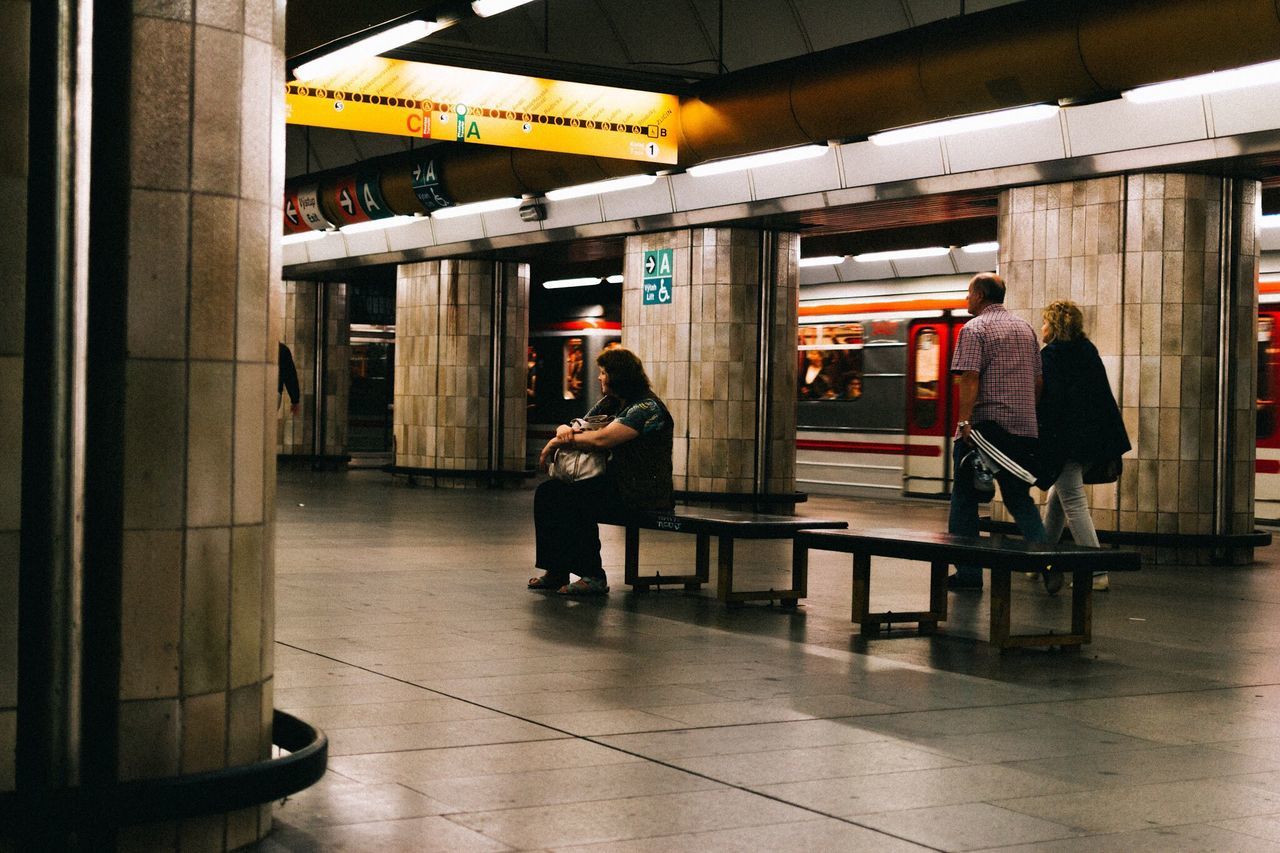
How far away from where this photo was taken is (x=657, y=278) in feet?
57.0

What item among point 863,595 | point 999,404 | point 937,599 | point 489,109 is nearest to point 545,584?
point 863,595

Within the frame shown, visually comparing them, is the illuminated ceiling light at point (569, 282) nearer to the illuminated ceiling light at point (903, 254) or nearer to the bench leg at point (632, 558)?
the illuminated ceiling light at point (903, 254)

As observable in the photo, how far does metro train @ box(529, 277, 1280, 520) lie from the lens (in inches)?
771

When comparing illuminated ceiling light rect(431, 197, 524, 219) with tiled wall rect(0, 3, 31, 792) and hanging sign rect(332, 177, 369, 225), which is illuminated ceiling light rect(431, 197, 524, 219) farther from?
tiled wall rect(0, 3, 31, 792)

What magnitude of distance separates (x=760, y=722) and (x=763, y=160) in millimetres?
9219

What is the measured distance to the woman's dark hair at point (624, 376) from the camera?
29.3 ft

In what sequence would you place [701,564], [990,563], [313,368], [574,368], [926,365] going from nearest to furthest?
[990,563] → [701,564] → [926,365] → [574,368] → [313,368]

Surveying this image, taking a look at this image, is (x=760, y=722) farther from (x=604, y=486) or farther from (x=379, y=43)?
(x=379, y=43)

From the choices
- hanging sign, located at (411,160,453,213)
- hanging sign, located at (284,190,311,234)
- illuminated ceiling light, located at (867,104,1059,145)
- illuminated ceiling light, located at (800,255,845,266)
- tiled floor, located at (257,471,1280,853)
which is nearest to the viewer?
tiled floor, located at (257,471,1280,853)

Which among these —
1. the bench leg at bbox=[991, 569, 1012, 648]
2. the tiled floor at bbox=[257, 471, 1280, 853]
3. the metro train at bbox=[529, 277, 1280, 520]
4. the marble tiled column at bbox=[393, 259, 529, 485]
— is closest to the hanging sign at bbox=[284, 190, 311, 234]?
the marble tiled column at bbox=[393, 259, 529, 485]

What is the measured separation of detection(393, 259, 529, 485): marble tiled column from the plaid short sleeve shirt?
41.5 feet

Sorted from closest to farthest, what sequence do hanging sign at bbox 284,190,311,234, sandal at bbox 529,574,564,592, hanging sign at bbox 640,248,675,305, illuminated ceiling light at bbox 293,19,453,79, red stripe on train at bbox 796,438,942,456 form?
1. illuminated ceiling light at bbox 293,19,453,79
2. sandal at bbox 529,574,564,592
3. hanging sign at bbox 640,248,675,305
4. red stripe on train at bbox 796,438,942,456
5. hanging sign at bbox 284,190,311,234

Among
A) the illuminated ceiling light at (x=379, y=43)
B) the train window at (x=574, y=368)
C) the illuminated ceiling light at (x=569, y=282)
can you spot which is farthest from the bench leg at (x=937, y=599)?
the train window at (x=574, y=368)

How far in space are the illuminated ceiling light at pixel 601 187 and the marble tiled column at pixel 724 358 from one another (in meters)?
0.83
